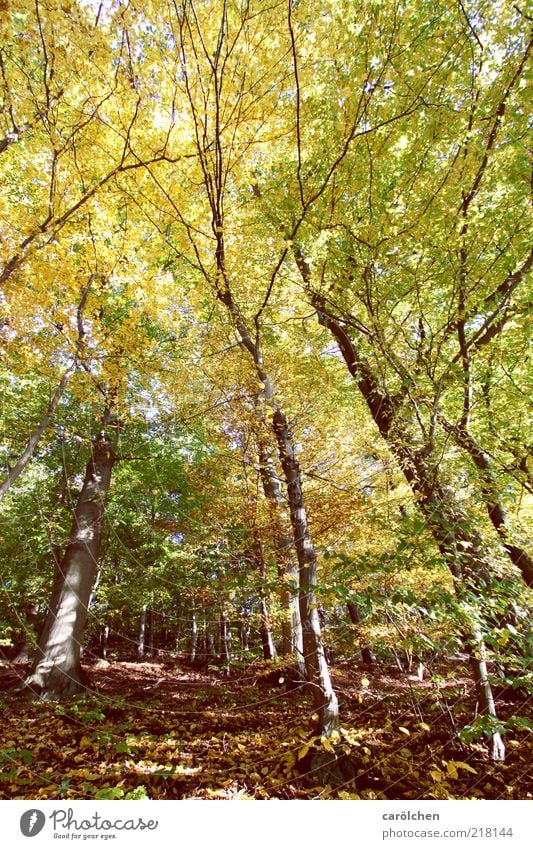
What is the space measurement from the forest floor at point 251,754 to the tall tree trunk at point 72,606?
36cm

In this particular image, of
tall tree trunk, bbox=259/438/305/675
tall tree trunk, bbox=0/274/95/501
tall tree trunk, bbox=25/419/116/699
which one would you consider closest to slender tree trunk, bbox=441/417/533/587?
tall tree trunk, bbox=259/438/305/675

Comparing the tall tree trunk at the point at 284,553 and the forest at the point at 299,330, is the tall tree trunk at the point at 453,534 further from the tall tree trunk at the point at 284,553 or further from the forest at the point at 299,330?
the tall tree trunk at the point at 284,553

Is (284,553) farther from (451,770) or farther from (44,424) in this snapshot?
(44,424)

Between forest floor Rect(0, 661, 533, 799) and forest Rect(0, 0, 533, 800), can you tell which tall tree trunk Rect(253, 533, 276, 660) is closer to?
forest Rect(0, 0, 533, 800)

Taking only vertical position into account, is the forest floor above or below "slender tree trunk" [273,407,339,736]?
below

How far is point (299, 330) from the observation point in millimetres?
5715

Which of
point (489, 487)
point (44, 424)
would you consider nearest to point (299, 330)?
point (489, 487)

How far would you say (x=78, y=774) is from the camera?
8.36ft

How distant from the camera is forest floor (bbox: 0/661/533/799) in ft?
7.61

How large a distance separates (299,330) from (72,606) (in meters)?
5.37

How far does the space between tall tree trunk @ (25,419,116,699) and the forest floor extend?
357mm

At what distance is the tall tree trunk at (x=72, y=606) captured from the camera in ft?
15.9

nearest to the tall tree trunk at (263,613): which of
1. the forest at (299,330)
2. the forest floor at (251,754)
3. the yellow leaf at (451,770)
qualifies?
the forest at (299,330)
